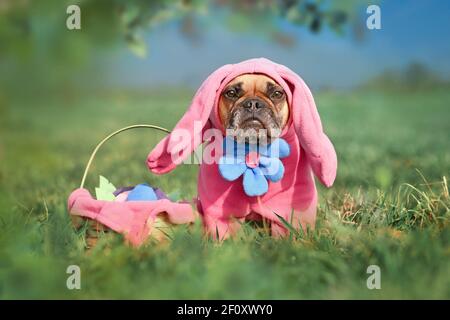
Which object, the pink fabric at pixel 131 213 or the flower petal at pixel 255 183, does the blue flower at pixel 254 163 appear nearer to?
the flower petal at pixel 255 183

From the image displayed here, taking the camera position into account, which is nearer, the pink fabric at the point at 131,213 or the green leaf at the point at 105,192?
the pink fabric at the point at 131,213

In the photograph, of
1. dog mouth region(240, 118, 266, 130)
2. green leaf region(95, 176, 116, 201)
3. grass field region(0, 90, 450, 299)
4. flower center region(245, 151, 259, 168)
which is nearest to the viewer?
grass field region(0, 90, 450, 299)

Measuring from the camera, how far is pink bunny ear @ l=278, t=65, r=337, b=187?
2.31m

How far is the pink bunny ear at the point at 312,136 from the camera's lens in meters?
2.31

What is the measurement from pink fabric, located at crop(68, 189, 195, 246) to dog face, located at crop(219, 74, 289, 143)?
351 mm

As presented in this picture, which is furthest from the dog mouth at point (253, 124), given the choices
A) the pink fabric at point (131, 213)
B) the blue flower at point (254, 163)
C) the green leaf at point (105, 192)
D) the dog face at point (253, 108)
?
the green leaf at point (105, 192)

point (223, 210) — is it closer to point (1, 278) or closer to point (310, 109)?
point (310, 109)

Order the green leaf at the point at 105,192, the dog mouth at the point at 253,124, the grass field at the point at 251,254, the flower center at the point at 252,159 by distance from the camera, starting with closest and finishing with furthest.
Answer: the grass field at the point at 251,254 → the dog mouth at the point at 253,124 → the flower center at the point at 252,159 → the green leaf at the point at 105,192

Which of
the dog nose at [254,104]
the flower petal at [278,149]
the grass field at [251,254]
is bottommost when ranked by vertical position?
the grass field at [251,254]

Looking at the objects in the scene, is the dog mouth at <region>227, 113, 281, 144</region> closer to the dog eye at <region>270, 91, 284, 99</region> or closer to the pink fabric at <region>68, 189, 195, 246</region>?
the dog eye at <region>270, 91, 284, 99</region>

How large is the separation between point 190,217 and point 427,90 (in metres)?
9.64

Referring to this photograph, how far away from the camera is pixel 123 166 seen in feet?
14.2

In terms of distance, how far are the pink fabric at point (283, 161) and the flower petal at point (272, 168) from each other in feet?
0.23

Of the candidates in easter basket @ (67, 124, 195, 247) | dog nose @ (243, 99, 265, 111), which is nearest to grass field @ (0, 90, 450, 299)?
easter basket @ (67, 124, 195, 247)
